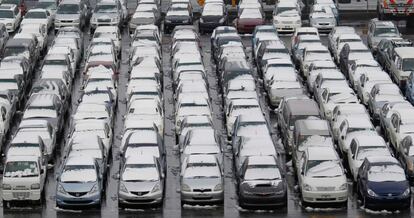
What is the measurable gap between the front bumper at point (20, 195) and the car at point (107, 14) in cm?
2456

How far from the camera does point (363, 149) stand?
A: 39.2 metres

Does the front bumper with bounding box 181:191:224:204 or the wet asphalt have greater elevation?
the front bumper with bounding box 181:191:224:204

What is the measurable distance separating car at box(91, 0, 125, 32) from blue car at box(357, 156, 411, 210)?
26685mm

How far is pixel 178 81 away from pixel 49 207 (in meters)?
12.3

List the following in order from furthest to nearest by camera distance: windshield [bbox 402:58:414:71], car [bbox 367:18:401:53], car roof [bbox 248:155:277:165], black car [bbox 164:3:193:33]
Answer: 1. black car [bbox 164:3:193:33]
2. car [bbox 367:18:401:53]
3. windshield [bbox 402:58:414:71]
4. car roof [bbox 248:155:277:165]

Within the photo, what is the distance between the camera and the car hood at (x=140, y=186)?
37.0 meters

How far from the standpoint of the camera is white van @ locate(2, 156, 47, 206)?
3753 cm

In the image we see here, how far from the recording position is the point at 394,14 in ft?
205

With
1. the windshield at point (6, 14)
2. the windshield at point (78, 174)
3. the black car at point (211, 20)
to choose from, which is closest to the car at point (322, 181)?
the windshield at point (78, 174)

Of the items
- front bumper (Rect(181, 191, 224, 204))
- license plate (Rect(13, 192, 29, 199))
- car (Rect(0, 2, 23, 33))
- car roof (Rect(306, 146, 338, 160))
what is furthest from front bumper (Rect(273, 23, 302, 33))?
license plate (Rect(13, 192, 29, 199))

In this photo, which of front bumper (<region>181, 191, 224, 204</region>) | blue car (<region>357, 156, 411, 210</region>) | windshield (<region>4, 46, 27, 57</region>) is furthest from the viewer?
windshield (<region>4, 46, 27, 57</region>)

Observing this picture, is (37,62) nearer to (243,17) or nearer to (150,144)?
(243,17)

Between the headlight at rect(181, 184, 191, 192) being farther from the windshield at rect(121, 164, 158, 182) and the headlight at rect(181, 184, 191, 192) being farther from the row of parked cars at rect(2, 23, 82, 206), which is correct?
the row of parked cars at rect(2, 23, 82, 206)

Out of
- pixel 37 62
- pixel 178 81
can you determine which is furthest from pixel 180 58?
pixel 37 62
